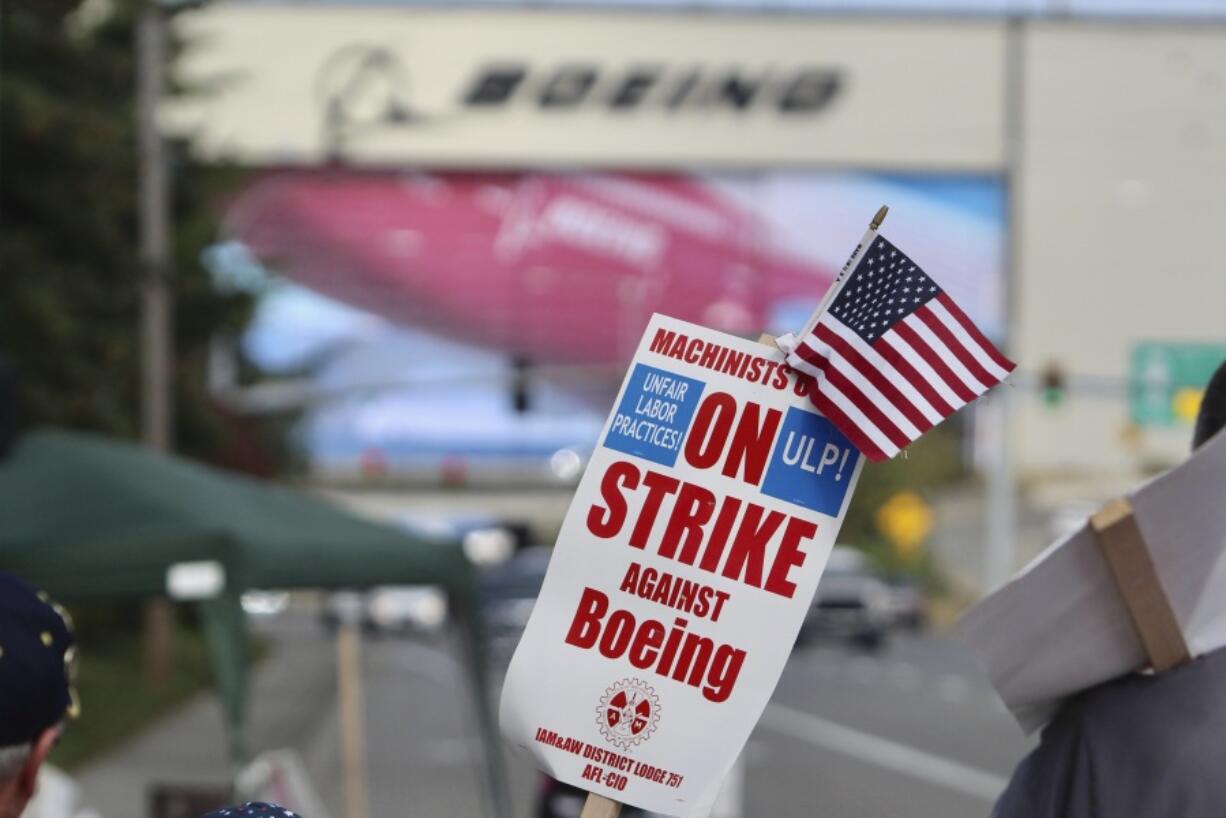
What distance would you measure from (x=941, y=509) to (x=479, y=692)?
62036 millimetres

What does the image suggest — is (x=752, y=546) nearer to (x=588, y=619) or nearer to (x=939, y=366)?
(x=588, y=619)

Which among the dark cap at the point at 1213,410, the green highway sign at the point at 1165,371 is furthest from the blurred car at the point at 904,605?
the dark cap at the point at 1213,410

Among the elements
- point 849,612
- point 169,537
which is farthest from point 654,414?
point 849,612

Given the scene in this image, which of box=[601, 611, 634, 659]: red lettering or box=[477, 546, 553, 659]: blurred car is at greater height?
box=[601, 611, 634, 659]: red lettering

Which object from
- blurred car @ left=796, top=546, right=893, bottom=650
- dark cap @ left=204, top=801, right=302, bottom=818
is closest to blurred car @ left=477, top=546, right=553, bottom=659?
blurred car @ left=796, top=546, right=893, bottom=650

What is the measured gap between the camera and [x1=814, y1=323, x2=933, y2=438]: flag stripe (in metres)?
2.69

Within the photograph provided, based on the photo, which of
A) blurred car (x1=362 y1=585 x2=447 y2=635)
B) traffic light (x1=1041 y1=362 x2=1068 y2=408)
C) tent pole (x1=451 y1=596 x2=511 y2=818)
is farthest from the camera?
blurred car (x1=362 y1=585 x2=447 y2=635)

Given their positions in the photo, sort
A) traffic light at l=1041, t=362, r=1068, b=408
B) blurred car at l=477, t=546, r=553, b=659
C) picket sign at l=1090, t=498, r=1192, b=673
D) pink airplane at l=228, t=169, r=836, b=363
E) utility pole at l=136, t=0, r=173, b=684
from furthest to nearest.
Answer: pink airplane at l=228, t=169, r=836, b=363
blurred car at l=477, t=546, r=553, b=659
traffic light at l=1041, t=362, r=1068, b=408
utility pole at l=136, t=0, r=173, b=684
picket sign at l=1090, t=498, r=1192, b=673

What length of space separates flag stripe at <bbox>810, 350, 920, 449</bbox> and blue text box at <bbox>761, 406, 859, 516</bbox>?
0.06m

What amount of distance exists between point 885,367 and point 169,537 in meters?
5.93

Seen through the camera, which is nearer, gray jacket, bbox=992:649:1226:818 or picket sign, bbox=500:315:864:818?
gray jacket, bbox=992:649:1226:818

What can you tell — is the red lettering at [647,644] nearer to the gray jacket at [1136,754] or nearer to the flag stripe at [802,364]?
the flag stripe at [802,364]

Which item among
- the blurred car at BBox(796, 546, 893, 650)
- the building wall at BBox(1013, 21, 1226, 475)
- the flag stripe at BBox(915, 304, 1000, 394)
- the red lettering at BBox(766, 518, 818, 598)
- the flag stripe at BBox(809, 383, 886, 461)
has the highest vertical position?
the flag stripe at BBox(915, 304, 1000, 394)

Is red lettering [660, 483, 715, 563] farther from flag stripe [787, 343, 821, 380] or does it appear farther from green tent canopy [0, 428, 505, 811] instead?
green tent canopy [0, 428, 505, 811]
